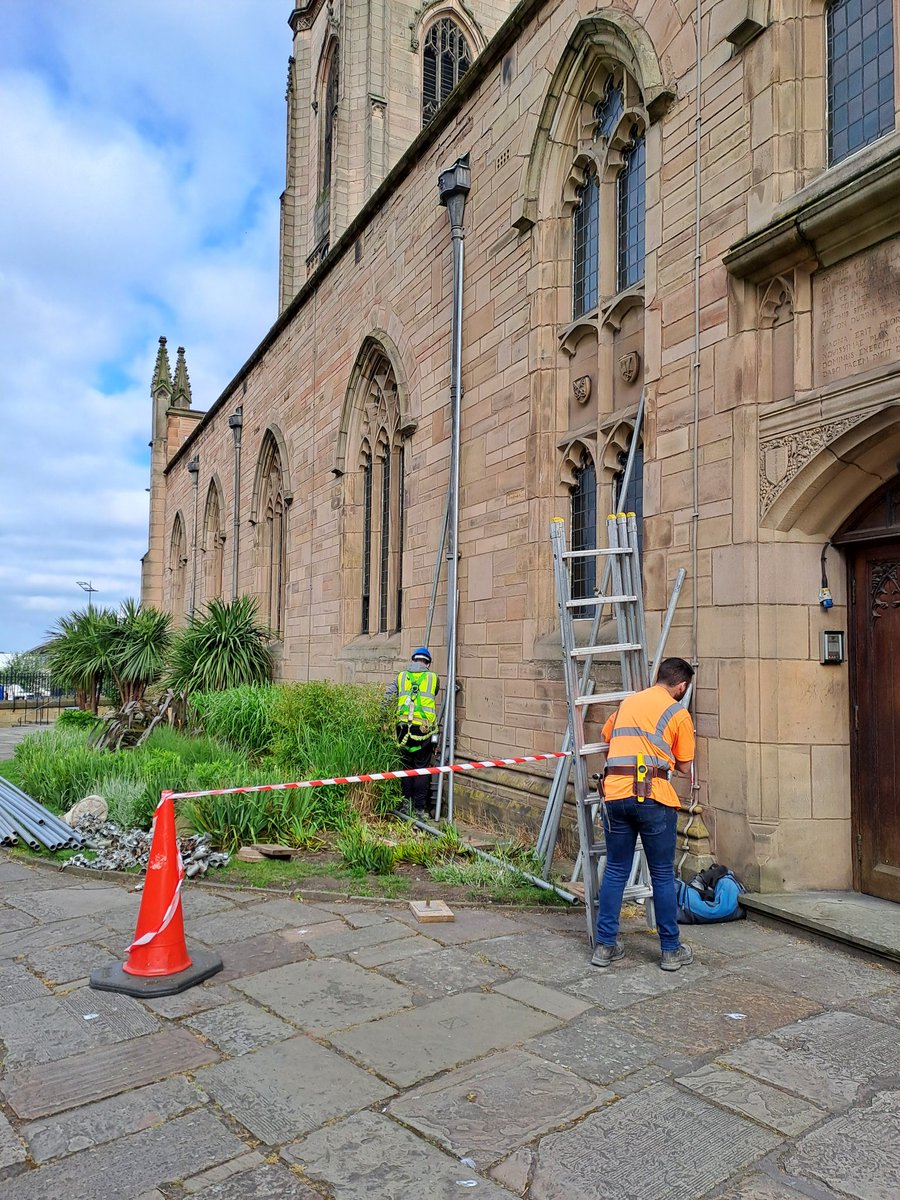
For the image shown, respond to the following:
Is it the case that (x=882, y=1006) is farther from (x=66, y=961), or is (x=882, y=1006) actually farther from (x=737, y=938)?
(x=66, y=961)

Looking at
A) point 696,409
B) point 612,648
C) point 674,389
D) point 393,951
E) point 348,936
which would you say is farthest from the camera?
point 674,389

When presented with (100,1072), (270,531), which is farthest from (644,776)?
(270,531)

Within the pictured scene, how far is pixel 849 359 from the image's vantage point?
5348 mm

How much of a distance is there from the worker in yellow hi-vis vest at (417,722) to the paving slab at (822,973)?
4.87 metres

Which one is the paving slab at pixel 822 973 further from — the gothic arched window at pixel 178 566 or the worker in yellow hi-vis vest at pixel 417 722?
the gothic arched window at pixel 178 566

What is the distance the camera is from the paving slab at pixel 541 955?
465 centimetres

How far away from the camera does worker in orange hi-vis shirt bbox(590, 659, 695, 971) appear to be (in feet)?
15.4

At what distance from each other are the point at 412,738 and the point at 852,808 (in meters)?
4.75

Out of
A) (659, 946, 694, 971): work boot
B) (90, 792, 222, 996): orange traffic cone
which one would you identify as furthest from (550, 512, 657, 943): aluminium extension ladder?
(90, 792, 222, 996): orange traffic cone

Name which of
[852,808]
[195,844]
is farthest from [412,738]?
[852,808]

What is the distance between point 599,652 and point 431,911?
6.92ft

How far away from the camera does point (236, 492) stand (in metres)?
21.7

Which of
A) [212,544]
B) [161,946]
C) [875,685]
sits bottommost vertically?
[161,946]

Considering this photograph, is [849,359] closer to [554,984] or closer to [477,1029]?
[554,984]
